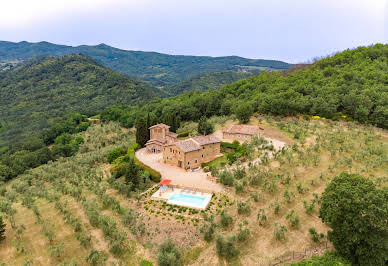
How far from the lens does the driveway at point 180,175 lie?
2989cm

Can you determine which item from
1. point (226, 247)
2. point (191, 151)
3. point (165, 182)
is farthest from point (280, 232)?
point (191, 151)

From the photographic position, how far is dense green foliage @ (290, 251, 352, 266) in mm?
17625

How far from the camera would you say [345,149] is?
118ft

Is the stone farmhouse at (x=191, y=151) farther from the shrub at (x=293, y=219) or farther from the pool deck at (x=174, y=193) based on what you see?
the shrub at (x=293, y=219)

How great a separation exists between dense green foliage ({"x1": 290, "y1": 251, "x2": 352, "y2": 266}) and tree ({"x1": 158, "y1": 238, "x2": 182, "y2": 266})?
8701mm

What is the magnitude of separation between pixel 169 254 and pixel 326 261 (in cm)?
1190

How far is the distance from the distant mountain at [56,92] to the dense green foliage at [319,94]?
34.5m

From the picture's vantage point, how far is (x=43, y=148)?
6219cm

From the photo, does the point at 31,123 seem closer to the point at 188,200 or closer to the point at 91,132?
the point at 91,132

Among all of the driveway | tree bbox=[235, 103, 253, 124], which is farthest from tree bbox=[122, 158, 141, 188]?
tree bbox=[235, 103, 253, 124]

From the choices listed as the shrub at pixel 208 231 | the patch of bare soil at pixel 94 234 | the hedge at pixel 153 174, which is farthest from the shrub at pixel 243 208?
the hedge at pixel 153 174

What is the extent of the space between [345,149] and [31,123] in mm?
102031

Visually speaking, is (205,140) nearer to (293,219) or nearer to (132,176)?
(132,176)

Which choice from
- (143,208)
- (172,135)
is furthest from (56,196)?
(172,135)
